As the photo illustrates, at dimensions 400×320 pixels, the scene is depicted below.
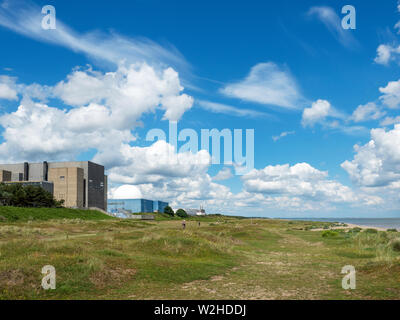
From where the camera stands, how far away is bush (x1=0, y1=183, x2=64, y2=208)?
9175 cm

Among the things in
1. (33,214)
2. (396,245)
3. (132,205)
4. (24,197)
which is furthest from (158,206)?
(396,245)

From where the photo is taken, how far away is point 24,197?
308 feet

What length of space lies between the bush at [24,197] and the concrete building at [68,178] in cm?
1821

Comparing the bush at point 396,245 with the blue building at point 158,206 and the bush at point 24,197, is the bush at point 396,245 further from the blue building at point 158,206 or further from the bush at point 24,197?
the blue building at point 158,206

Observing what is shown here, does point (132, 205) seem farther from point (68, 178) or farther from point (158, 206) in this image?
point (68, 178)

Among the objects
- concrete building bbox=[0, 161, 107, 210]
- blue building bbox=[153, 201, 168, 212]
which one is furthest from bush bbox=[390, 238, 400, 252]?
blue building bbox=[153, 201, 168, 212]

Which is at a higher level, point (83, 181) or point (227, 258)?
point (83, 181)

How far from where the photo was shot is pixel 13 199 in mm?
91625

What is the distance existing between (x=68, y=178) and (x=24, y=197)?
27.7m

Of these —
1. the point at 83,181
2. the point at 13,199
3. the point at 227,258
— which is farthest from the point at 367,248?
the point at 83,181

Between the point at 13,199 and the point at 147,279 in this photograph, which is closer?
the point at 147,279
